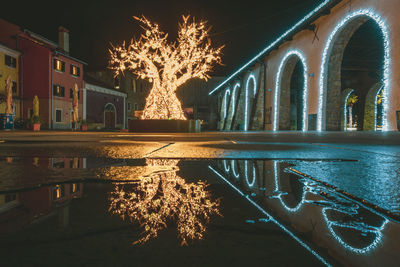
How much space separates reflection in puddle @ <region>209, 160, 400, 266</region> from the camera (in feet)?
2.51

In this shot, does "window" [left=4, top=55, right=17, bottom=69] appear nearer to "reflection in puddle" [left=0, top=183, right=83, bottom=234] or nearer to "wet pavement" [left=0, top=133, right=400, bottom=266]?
"wet pavement" [left=0, top=133, right=400, bottom=266]

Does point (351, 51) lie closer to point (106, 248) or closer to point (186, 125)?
point (186, 125)

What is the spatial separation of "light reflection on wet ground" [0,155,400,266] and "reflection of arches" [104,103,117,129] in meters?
33.7

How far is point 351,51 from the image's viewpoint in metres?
17.4

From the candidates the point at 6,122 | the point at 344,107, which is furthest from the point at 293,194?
the point at 344,107

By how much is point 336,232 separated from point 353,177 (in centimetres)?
110

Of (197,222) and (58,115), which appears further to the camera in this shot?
(58,115)

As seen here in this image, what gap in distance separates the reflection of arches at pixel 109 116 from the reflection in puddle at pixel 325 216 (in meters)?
33.9

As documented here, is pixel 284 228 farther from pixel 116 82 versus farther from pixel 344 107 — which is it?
pixel 116 82

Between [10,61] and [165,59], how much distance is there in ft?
61.6

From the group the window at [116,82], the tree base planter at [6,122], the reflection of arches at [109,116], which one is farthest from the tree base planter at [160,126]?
the window at [116,82]

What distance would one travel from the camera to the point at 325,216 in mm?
1023

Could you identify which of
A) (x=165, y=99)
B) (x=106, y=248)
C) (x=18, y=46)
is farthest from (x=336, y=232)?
(x=18, y=46)

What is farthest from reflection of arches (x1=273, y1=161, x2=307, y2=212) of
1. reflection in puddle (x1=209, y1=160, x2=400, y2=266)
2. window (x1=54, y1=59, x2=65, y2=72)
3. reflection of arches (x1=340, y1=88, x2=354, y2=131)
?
window (x1=54, y1=59, x2=65, y2=72)
